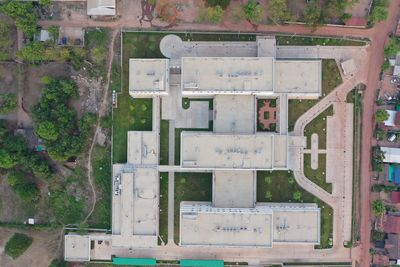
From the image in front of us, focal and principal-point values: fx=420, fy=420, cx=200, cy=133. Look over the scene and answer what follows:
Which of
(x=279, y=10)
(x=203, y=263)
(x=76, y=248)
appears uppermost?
(x=279, y=10)

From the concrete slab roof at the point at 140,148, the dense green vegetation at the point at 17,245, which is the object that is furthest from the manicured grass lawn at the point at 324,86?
the dense green vegetation at the point at 17,245

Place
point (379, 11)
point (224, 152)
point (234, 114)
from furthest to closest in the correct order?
point (234, 114) < point (379, 11) < point (224, 152)

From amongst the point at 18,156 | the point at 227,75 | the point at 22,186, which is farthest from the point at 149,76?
the point at 22,186

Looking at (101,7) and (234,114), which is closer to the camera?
(234,114)

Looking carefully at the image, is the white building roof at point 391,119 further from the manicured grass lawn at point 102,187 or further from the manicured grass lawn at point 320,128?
the manicured grass lawn at point 102,187

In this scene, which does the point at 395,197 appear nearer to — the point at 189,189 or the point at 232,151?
the point at 232,151

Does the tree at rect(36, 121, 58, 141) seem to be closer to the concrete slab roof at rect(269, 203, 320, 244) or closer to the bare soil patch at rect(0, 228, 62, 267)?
the bare soil patch at rect(0, 228, 62, 267)

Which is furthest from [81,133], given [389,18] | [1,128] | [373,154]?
[389,18]
